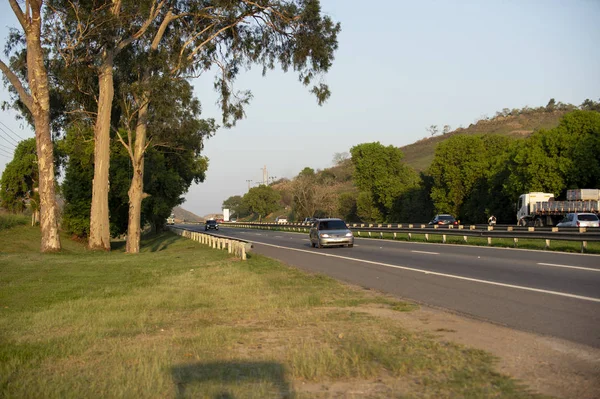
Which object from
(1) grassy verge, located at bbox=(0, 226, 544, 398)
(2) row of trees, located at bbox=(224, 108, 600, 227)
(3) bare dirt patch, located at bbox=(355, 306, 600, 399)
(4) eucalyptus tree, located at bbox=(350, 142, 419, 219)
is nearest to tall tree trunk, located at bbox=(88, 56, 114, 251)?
(1) grassy verge, located at bbox=(0, 226, 544, 398)

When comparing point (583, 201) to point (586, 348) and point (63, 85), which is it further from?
point (586, 348)

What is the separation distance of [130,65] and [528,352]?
94.2ft

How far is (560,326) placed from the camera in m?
9.00

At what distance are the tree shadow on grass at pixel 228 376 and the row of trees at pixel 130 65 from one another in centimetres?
2190

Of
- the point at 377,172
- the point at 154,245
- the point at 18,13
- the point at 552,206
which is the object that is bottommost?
the point at 154,245

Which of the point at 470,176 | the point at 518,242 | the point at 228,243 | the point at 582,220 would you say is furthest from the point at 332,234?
the point at 470,176

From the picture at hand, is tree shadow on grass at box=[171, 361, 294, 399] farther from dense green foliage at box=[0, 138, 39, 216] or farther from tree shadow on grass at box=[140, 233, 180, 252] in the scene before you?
dense green foliage at box=[0, 138, 39, 216]

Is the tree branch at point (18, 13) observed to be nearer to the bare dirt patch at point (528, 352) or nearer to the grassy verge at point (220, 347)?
the grassy verge at point (220, 347)

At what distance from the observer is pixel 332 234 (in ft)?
104

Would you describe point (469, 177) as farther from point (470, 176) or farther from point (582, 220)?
point (582, 220)

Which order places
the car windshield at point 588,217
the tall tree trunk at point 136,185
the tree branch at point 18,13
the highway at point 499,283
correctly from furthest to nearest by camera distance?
1. the car windshield at point 588,217
2. the tall tree trunk at point 136,185
3. the tree branch at point 18,13
4. the highway at point 499,283

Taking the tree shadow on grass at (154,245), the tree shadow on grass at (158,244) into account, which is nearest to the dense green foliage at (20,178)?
the tree shadow on grass at (154,245)

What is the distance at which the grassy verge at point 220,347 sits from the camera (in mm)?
6012

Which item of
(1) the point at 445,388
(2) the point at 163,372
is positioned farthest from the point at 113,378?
(1) the point at 445,388
